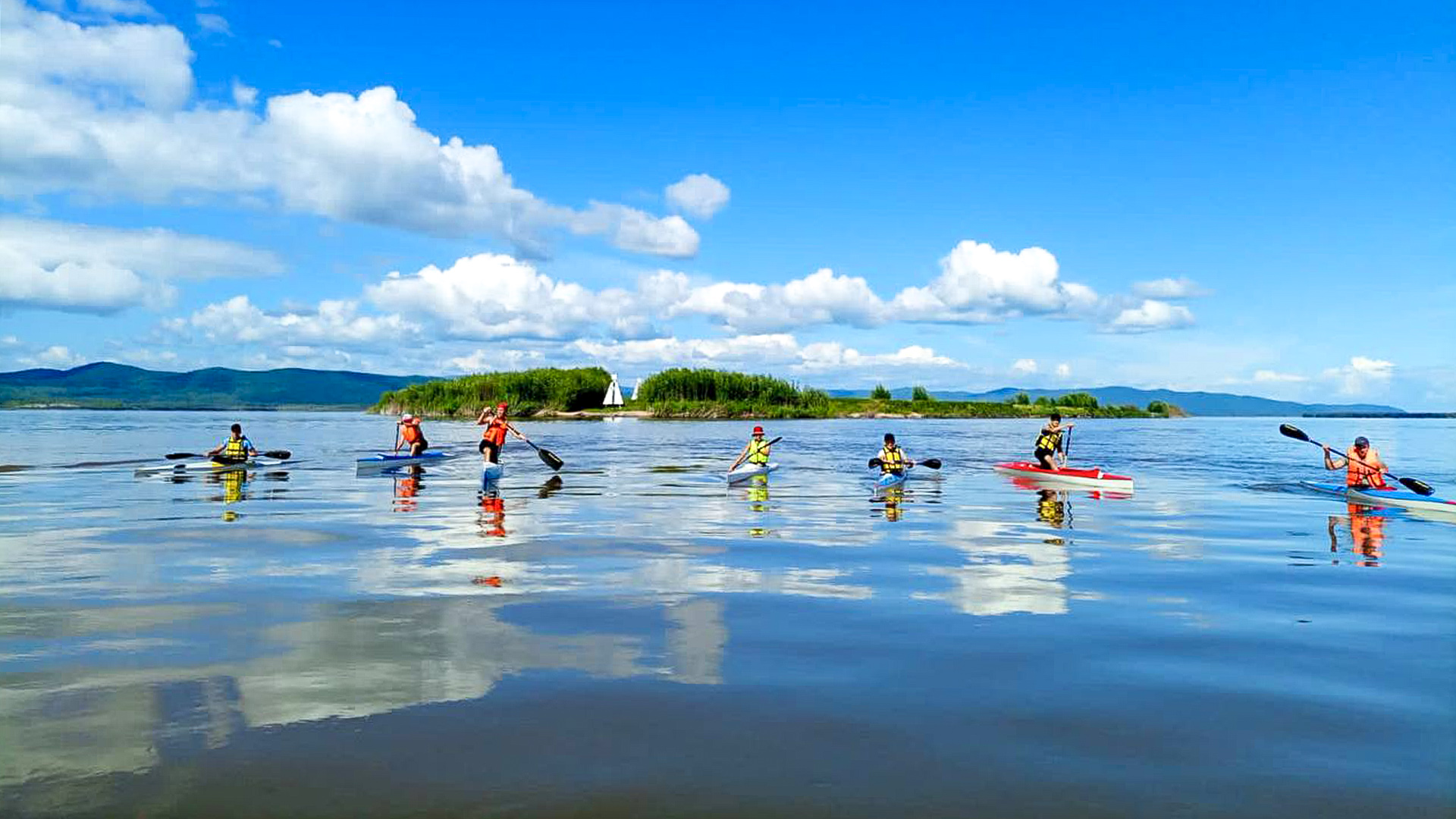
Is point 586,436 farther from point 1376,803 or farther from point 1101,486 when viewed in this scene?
point 1376,803

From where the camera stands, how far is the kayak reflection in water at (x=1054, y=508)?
24.2m

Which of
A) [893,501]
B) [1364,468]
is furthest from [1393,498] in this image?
[893,501]

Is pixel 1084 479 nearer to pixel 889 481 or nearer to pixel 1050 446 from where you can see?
pixel 1050 446

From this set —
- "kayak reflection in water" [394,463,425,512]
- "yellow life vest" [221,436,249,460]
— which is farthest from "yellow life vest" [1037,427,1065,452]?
"yellow life vest" [221,436,249,460]

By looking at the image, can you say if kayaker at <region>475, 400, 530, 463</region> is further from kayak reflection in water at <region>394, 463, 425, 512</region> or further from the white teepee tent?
the white teepee tent

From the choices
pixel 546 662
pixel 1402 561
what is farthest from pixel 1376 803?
pixel 1402 561

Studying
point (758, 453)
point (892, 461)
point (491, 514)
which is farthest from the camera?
point (758, 453)

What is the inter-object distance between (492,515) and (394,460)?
17497 mm

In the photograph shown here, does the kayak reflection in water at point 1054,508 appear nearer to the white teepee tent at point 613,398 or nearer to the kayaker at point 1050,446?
the kayaker at point 1050,446

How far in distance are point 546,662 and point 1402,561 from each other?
17529 mm

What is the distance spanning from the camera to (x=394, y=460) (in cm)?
3988

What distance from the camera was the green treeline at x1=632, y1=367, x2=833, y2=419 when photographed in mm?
170250

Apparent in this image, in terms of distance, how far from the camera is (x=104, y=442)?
213 feet

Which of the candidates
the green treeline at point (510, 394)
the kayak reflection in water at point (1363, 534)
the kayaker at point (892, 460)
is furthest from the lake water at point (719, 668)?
the green treeline at point (510, 394)
